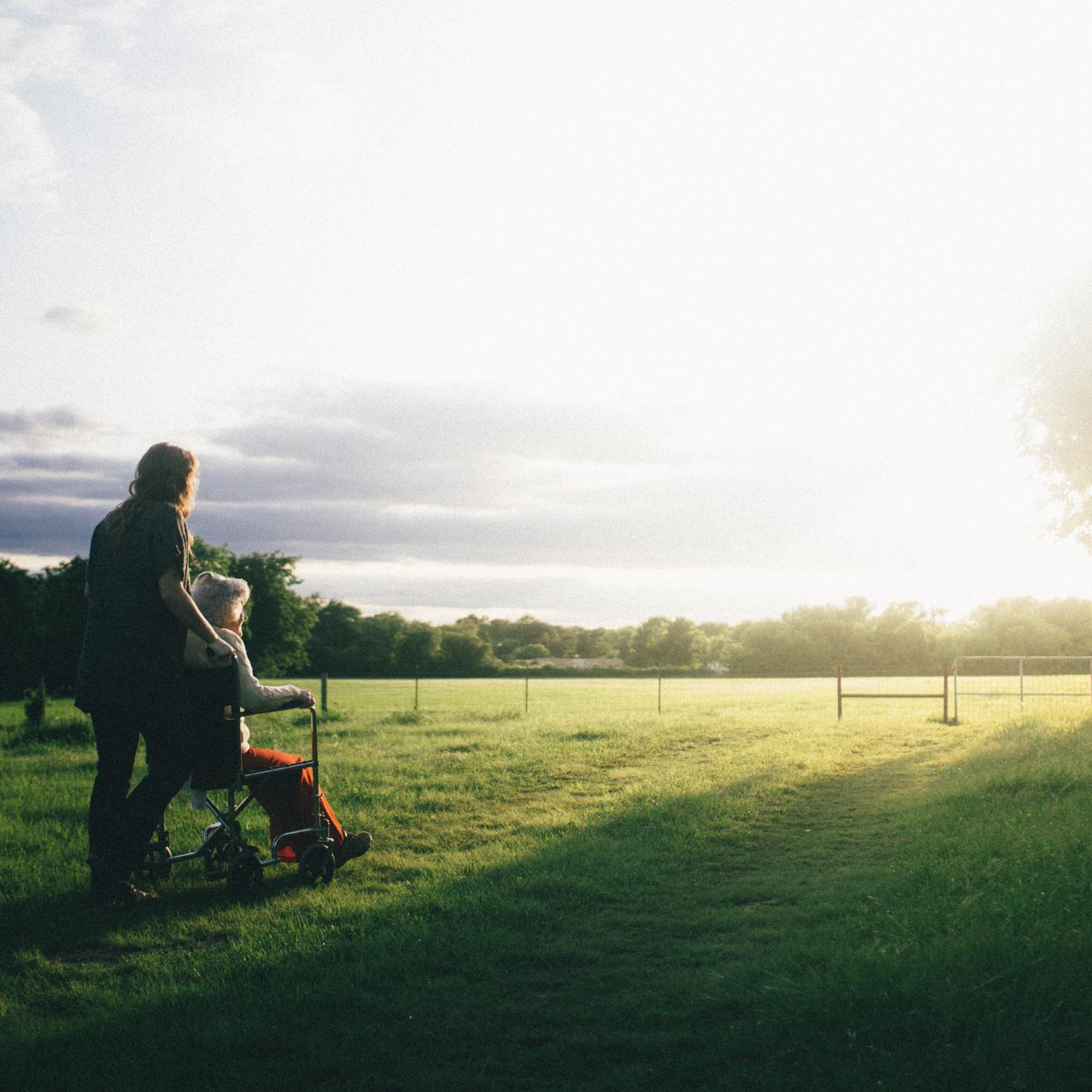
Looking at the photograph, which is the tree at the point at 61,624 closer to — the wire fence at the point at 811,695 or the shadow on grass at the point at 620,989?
the wire fence at the point at 811,695

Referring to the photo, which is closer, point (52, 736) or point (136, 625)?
point (136, 625)

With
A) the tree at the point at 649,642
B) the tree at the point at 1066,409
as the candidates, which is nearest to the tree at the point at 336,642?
the tree at the point at 649,642

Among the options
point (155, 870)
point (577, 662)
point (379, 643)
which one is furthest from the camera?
point (577, 662)

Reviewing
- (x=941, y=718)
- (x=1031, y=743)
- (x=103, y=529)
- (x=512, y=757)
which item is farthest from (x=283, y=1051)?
(x=941, y=718)

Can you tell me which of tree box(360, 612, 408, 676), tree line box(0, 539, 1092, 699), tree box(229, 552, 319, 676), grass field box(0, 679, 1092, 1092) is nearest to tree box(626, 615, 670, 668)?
tree line box(0, 539, 1092, 699)

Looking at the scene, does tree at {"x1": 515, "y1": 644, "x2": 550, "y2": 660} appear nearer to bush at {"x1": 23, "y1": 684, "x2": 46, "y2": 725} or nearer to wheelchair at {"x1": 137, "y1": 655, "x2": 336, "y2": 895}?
bush at {"x1": 23, "y1": 684, "x2": 46, "y2": 725}

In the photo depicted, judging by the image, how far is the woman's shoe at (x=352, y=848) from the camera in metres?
6.36

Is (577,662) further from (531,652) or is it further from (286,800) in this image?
(286,800)

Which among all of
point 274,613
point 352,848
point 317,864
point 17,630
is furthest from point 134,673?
point 274,613

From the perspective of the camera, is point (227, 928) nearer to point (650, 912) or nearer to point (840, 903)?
point (650, 912)

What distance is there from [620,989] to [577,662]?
Result: 276ft

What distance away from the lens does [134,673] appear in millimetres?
5441

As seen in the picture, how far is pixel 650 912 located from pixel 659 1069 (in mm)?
2177

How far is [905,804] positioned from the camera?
366 inches
